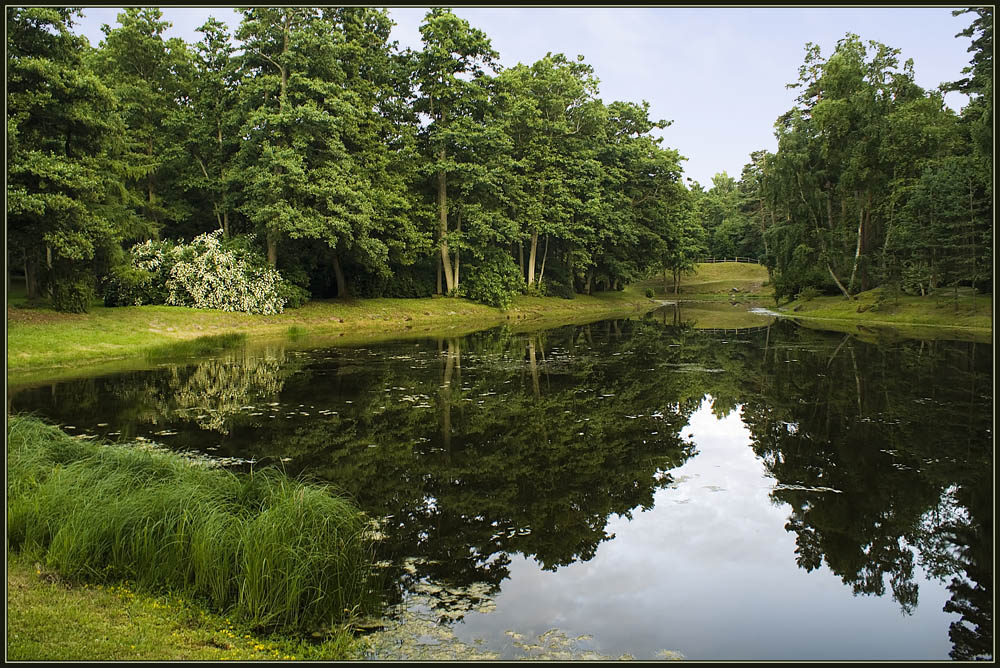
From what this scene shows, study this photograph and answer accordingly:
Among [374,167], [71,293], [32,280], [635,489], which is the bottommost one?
[635,489]

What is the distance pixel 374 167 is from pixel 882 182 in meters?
30.6

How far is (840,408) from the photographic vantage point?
1291 centimetres

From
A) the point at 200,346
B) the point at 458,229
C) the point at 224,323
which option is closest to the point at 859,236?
the point at 458,229

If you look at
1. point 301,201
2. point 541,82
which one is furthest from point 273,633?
point 541,82

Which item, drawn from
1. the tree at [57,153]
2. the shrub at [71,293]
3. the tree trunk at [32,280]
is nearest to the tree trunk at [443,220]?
the tree at [57,153]

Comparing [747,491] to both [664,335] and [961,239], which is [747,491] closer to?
[664,335]

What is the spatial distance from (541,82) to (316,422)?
41062 millimetres

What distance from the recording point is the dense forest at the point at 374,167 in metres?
22.2

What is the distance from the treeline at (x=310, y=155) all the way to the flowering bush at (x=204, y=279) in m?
1.43

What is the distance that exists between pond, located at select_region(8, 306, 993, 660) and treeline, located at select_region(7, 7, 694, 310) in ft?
35.0

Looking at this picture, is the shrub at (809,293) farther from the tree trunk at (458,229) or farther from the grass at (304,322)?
the tree trunk at (458,229)

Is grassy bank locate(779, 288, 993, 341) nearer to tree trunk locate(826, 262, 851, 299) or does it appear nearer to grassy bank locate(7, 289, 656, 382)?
tree trunk locate(826, 262, 851, 299)

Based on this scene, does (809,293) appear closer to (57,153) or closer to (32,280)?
(57,153)

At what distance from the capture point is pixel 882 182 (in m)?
36.9
